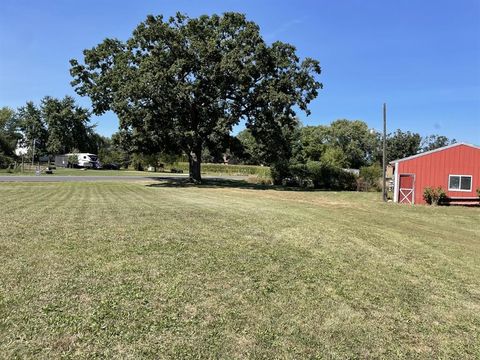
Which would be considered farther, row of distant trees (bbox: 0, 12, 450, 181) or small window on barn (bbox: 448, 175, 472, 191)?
row of distant trees (bbox: 0, 12, 450, 181)

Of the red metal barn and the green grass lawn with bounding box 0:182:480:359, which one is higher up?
the red metal barn

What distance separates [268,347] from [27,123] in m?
92.2

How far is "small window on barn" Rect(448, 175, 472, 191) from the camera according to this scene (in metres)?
26.2

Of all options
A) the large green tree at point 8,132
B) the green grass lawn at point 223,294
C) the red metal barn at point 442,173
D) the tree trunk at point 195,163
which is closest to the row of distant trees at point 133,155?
the large green tree at point 8,132

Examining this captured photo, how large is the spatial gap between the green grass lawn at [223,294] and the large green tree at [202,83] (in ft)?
71.4

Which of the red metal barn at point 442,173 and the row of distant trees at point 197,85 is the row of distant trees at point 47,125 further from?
the red metal barn at point 442,173

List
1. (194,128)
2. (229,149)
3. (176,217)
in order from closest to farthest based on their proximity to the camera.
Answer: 1. (176,217)
2. (194,128)
3. (229,149)

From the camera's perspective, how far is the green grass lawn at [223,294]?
4.32 metres

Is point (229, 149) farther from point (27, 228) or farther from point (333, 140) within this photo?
point (333, 140)

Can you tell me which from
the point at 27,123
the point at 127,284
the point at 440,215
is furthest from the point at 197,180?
the point at 27,123

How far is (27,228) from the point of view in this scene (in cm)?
881

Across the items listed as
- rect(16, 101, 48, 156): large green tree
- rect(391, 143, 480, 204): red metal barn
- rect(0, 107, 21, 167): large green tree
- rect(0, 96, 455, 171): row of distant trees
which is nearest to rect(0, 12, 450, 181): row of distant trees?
rect(391, 143, 480, 204): red metal barn

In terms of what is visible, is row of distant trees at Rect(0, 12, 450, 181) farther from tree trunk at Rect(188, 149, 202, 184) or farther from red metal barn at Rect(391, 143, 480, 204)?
red metal barn at Rect(391, 143, 480, 204)

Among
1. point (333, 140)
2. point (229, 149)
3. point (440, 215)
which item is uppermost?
point (333, 140)
